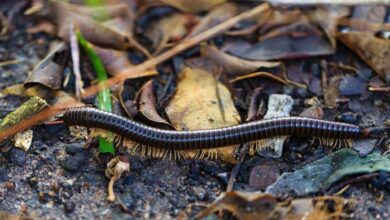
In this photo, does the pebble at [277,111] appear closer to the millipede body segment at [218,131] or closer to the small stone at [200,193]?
the millipede body segment at [218,131]

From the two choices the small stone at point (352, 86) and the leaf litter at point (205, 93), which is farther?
the small stone at point (352, 86)

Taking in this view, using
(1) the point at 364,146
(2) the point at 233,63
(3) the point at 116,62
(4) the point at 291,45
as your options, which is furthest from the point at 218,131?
(4) the point at 291,45

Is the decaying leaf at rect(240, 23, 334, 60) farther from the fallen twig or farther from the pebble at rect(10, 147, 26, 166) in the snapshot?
the pebble at rect(10, 147, 26, 166)

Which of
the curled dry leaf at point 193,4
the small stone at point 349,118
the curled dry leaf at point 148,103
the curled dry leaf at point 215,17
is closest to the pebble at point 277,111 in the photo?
the small stone at point 349,118

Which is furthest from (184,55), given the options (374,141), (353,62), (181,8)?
(374,141)

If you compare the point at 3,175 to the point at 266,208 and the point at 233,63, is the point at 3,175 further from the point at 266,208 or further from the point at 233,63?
the point at 233,63

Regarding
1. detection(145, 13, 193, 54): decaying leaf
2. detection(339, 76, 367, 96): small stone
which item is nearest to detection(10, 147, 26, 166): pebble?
detection(145, 13, 193, 54): decaying leaf
